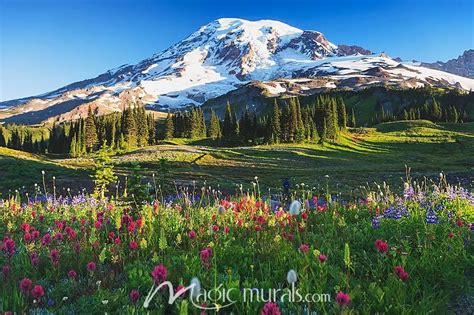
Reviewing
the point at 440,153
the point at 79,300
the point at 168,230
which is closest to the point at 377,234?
the point at 168,230

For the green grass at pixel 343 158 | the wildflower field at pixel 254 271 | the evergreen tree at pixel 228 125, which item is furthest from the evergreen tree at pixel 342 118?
the wildflower field at pixel 254 271

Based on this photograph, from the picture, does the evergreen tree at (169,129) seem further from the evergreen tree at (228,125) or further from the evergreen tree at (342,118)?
the evergreen tree at (342,118)

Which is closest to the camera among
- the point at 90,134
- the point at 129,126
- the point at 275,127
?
the point at 275,127

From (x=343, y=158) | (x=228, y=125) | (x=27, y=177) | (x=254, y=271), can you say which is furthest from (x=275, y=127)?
(x=254, y=271)

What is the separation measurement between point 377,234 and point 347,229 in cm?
62

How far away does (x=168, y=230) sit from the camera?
26.0 feet

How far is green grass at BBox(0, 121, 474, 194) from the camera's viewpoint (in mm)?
35562

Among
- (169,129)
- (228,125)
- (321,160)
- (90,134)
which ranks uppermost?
(169,129)

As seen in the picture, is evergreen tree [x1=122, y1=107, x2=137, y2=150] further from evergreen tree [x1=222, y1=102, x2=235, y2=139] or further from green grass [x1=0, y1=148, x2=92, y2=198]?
green grass [x1=0, y1=148, x2=92, y2=198]

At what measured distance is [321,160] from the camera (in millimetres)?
69125

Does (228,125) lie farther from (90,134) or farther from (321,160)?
(321,160)

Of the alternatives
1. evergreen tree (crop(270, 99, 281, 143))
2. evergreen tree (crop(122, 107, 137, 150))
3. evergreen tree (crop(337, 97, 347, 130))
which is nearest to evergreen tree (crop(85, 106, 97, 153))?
evergreen tree (crop(122, 107, 137, 150))

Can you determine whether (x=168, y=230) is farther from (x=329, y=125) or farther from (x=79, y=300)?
(x=329, y=125)

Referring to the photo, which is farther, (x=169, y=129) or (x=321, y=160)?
(x=169, y=129)
